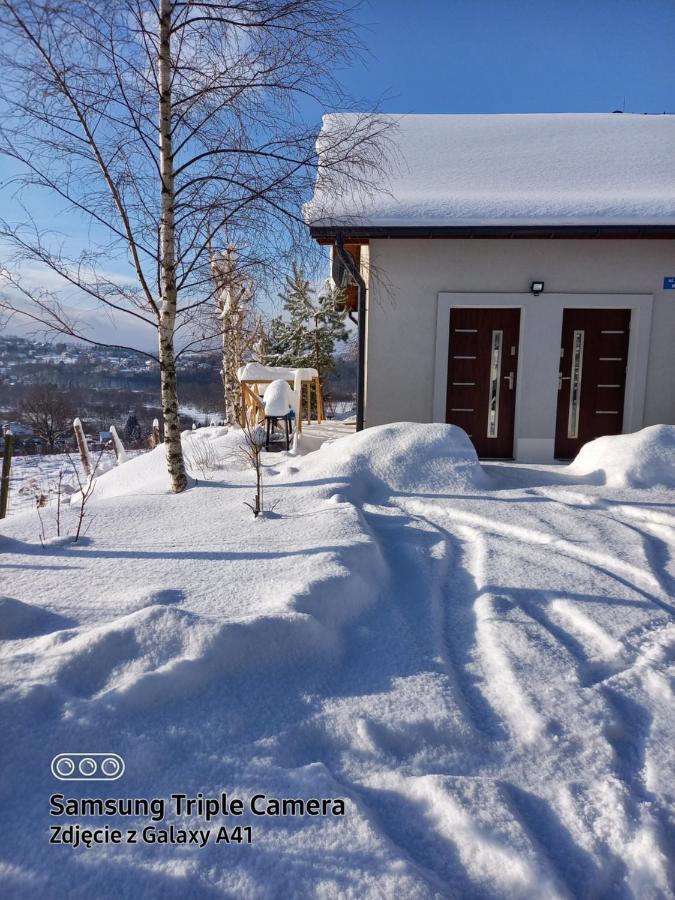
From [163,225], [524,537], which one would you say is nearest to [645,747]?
[524,537]

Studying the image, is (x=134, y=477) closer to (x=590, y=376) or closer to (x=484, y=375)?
(x=484, y=375)

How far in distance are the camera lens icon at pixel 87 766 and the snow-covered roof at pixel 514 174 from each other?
4885 millimetres

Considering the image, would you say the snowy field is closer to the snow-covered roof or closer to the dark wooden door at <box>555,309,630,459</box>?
the dark wooden door at <box>555,309,630,459</box>

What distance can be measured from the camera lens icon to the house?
19.0ft

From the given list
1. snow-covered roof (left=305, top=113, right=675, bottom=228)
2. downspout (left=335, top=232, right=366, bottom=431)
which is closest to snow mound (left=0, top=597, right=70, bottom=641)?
snow-covered roof (left=305, top=113, right=675, bottom=228)

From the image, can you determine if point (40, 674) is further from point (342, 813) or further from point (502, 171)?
point (502, 171)

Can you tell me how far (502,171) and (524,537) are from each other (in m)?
6.23

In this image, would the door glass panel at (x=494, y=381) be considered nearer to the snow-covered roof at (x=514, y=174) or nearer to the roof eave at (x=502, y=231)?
the roof eave at (x=502, y=231)

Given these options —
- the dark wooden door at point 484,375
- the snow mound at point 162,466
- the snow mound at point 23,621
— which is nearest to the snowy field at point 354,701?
the snow mound at point 23,621

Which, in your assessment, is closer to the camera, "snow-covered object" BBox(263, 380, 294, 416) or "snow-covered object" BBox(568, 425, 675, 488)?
"snow-covered object" BBox(568, 425, 675, 488)

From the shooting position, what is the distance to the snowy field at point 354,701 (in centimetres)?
139

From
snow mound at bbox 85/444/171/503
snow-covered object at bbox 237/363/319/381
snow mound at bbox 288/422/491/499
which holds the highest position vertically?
snow-covered object at bbox 237/363/319/381

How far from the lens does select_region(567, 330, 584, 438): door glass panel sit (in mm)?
7062

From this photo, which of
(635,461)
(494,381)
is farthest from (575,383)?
(635,461)
